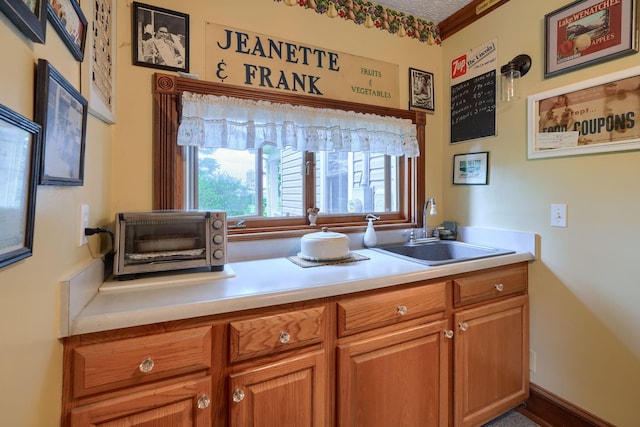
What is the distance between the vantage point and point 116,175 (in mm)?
1377

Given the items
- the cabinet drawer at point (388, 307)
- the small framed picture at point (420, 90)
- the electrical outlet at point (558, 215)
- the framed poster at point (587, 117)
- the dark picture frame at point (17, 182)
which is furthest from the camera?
the small framed picture at point (420, 90)

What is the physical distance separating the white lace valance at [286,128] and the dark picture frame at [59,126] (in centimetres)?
55

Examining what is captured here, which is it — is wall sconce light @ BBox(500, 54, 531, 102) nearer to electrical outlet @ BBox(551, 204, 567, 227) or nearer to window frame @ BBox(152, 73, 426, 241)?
window frame @ BBox(152, 73, 426, 241)

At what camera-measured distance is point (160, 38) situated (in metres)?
1.44

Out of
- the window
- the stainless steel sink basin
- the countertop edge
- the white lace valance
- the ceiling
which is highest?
the ceiling

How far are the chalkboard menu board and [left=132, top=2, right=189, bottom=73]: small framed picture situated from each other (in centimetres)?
174

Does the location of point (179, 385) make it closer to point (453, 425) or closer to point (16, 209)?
point (16, 209)

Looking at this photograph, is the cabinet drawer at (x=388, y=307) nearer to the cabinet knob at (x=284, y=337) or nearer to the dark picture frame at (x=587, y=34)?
the cabinet knob at (x=284, y=337)

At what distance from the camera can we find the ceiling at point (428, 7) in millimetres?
1964

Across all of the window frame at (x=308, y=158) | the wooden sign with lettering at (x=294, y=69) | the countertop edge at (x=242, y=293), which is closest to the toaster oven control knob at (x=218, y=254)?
the countertop edge at (x=242, y=293)

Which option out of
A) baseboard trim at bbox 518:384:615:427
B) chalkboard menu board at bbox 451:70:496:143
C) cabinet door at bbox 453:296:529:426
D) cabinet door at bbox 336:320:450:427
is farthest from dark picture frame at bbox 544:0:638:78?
baseboard trim at bbox 518:384:615:427

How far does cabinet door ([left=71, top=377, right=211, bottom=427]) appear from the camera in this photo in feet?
2.73

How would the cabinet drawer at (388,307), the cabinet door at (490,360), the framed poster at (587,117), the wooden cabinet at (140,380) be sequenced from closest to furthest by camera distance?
the wooden cabinet at (140,380)
the cabinet drawer at (388,307)
the framed poster at (587,117)
the cabinet door at (490,360)

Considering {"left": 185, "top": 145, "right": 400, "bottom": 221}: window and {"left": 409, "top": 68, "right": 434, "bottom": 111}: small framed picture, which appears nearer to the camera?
{"left": 185, "top": 145, "right": 400, "bottom": 221}: window
